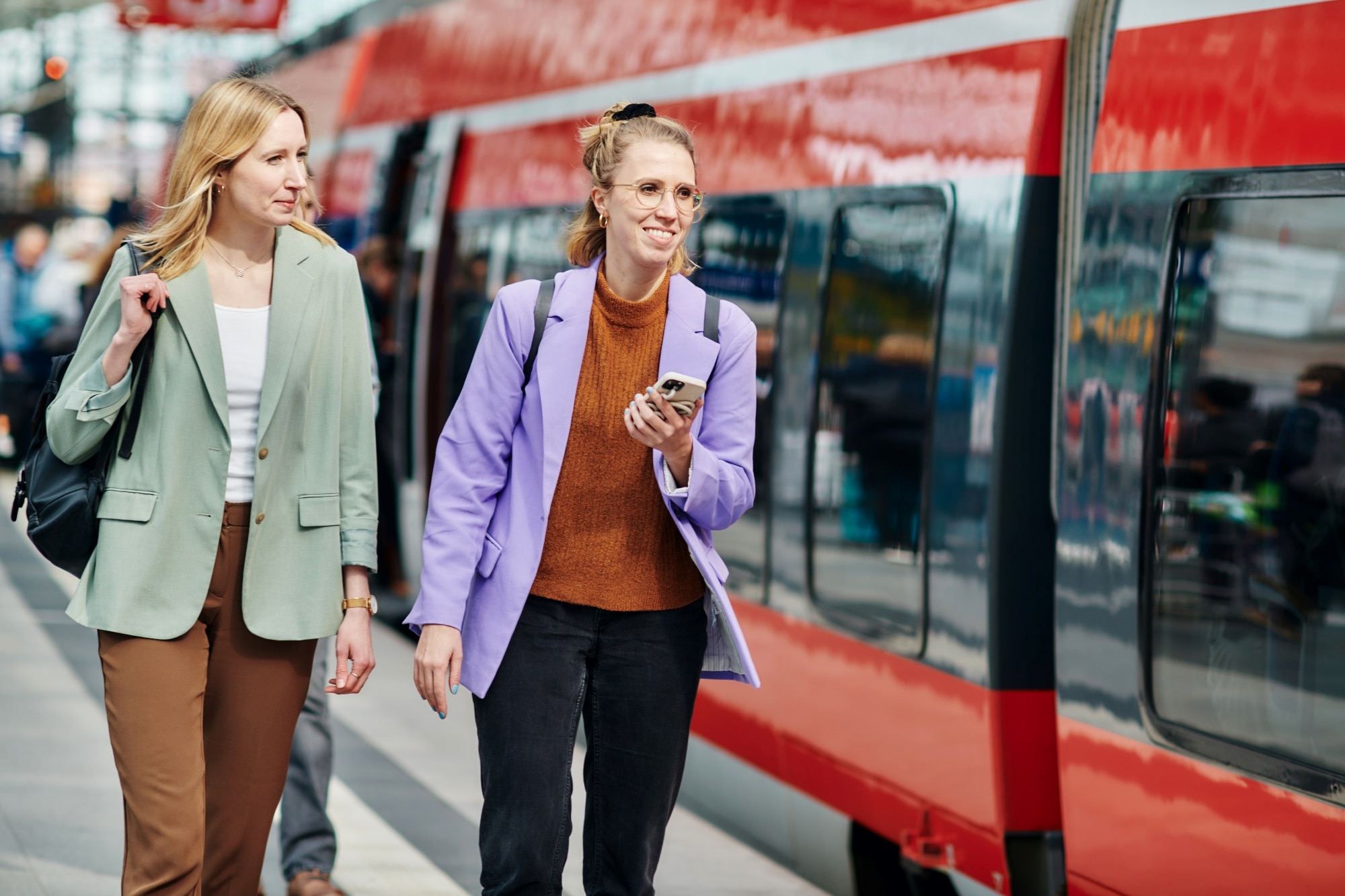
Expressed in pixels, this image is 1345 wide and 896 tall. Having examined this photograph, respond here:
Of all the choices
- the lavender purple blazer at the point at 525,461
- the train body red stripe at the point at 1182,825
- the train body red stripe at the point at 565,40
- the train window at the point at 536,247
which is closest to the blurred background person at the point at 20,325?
the train body red stripe at the point at 565,40

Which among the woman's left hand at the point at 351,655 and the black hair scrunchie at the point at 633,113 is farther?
the woman's left hand at the point at 351,655

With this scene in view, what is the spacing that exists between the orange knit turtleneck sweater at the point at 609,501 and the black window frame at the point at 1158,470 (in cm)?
120

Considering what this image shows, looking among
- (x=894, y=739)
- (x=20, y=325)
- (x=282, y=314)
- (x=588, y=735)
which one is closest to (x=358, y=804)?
(x=894, y=739)

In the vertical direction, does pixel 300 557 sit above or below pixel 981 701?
above

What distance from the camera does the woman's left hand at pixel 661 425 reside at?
2.93 meters

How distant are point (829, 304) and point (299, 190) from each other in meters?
2.31

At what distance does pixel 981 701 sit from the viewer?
436cm

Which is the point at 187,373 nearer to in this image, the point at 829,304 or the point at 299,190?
the point at 299,190

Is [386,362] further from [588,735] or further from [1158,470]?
[588,735]

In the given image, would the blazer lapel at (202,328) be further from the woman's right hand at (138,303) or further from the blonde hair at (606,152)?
the blonde hair at (606,152)

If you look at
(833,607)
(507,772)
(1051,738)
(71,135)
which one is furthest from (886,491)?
(71,135)

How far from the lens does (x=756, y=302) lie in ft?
18.8

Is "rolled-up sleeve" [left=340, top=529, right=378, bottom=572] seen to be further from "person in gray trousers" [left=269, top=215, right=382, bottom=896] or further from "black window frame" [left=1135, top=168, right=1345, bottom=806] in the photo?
"black window frame" [left=1135, top=168, right=1345, bottom=806]

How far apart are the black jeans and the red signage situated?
10651 mm
